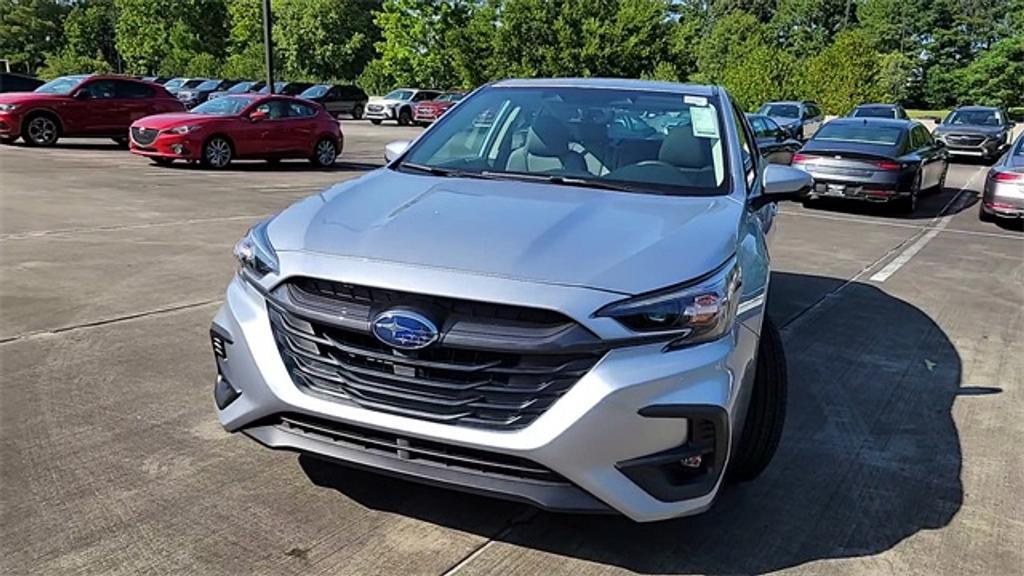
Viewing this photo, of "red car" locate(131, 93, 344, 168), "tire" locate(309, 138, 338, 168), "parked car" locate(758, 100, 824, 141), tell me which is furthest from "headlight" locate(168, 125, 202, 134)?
"parked car" locate(758, 100, 824, 141)

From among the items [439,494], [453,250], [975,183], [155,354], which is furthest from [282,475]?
[975,183]

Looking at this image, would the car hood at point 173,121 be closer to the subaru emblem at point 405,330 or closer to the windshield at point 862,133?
the windshield at point 862,133

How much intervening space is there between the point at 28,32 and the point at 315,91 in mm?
47778

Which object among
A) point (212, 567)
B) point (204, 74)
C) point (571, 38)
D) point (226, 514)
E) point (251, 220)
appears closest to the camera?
point (212, 567)

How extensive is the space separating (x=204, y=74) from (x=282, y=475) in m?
56.3

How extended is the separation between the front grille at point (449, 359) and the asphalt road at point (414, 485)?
0.61 meters

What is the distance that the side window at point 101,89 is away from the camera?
18172mm

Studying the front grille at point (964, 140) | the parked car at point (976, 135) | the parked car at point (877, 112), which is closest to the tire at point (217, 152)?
the parked car at point (877, 112)

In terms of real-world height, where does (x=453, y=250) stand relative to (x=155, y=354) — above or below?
above

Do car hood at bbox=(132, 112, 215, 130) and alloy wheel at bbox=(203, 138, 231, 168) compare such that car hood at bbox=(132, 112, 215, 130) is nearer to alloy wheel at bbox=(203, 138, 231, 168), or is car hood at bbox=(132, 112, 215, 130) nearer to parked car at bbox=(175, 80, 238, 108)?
alloy wheel at bbox=(203, 138, 231, 168)

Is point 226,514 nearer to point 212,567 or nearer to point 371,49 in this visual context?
point 212,567

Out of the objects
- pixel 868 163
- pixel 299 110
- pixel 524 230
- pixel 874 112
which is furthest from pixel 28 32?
pixel 524 230

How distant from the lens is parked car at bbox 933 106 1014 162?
948 inches

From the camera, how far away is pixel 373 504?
3.27 m
